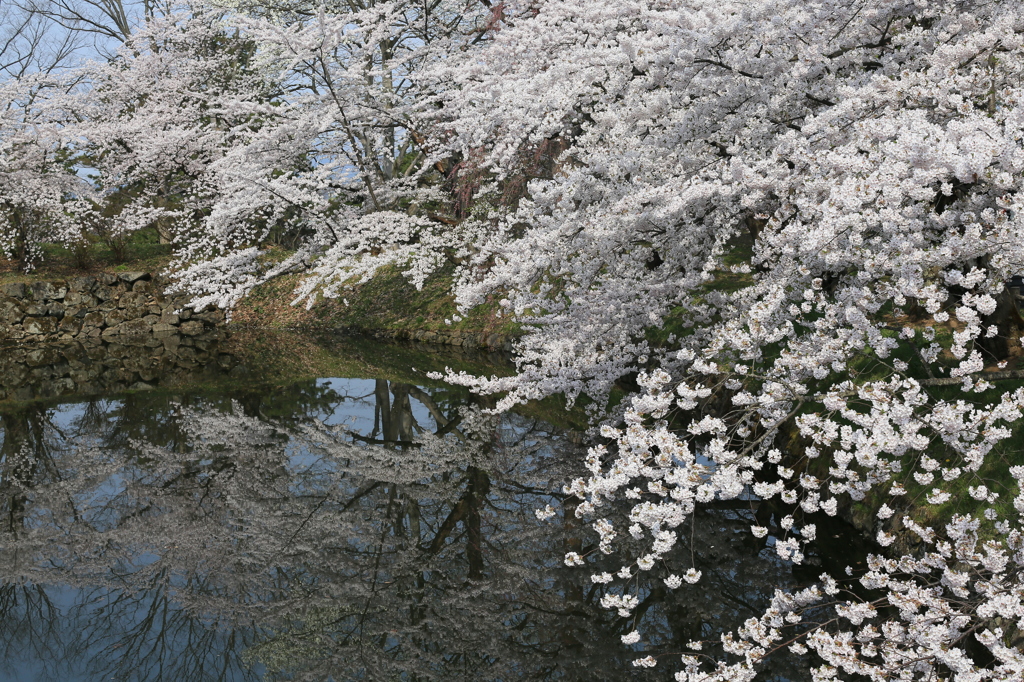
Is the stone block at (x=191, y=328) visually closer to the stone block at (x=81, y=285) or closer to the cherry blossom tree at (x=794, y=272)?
the stone block at (x=81, y=285)

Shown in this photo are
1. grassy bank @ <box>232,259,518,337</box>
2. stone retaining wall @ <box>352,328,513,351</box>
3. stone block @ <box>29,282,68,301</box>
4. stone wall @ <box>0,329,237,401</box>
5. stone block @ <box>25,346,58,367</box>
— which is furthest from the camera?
stone block @ <box>29,282,68,301</box>

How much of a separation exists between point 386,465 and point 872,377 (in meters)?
5.50

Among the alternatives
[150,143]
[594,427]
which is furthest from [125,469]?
[150,143]

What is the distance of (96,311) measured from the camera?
21.7 m

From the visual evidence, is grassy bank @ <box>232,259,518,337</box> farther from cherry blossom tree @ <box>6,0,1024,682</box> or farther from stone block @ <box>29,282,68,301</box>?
cherry blossom tree @ <box>6,0,1024,682</box>

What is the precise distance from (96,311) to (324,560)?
1861 centimetres

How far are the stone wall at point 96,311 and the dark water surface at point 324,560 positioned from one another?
1139cm

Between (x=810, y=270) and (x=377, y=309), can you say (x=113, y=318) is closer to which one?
(x=377, y=309)

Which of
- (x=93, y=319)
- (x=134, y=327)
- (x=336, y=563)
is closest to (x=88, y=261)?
(x=93, y=319)

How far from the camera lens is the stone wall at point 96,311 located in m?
21.0

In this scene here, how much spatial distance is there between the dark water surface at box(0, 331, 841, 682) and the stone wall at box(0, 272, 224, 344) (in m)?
11.4

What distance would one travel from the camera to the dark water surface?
523cm

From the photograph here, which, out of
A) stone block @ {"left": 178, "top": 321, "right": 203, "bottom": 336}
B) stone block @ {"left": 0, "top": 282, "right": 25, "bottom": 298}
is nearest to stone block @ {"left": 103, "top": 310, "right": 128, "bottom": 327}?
stone block @ {"left": 178, "top": 321, "right": 203, "bottom": 336}

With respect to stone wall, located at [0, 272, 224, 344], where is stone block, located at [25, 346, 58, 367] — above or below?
below
